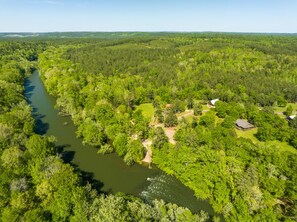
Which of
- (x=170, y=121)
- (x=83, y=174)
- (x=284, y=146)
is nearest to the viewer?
(x=83, y=174)

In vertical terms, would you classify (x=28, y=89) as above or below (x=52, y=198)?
below

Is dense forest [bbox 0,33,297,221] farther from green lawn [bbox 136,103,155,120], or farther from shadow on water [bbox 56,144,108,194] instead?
shadow on water [bbox 56,144,108,194]

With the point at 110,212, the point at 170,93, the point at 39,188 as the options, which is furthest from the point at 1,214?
the point at 170,93

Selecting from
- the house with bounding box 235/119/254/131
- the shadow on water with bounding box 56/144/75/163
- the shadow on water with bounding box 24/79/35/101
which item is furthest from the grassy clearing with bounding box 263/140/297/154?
the shadow on water with bounding box 24/79/35/101

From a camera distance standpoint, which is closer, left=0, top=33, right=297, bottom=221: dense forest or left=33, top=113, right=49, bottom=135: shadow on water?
left=0, top=33, right=297, bottom=221: dense forest

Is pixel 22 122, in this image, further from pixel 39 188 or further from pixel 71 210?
pixel 71 210

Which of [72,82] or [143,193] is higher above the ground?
[72,82]

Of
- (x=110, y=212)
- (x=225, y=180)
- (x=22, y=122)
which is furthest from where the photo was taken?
(x=22, y=122)

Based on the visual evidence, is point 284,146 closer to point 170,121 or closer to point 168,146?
point 170,121

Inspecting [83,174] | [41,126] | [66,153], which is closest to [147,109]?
[41,126]
